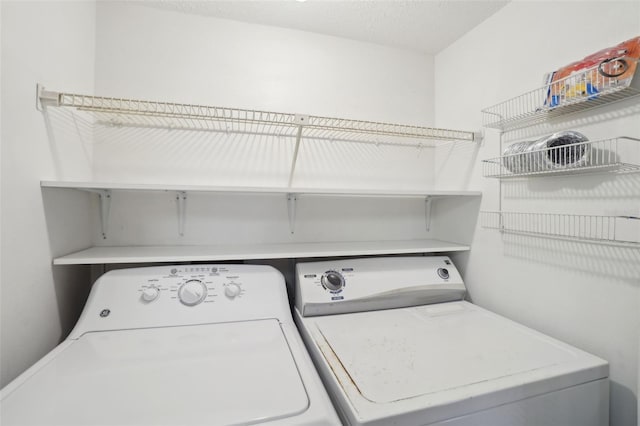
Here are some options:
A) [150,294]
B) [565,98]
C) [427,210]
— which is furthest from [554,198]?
[150,294]

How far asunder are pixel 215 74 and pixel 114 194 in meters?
0.83

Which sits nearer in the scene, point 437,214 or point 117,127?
point 117,127

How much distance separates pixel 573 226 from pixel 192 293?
1567mm

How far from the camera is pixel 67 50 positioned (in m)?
1.15

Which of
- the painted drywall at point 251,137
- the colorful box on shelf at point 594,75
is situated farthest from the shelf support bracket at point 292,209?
the colorful box on shelf at point 594,75

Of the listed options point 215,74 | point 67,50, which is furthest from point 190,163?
point 67,50

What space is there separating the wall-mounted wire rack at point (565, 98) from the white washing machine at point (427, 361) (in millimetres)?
898

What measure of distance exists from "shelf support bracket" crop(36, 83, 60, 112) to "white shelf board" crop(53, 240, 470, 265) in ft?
1.91

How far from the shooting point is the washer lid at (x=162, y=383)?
25.5 inches

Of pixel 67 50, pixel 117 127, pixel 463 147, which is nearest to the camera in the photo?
pixel 67 50

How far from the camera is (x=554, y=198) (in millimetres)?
1173

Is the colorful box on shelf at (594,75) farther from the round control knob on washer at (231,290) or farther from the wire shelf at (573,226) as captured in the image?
the round control knob on washer at (231,290)

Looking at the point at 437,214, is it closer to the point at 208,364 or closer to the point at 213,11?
the point at 208,364

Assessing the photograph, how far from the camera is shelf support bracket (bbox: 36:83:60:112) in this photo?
100 centimetres
